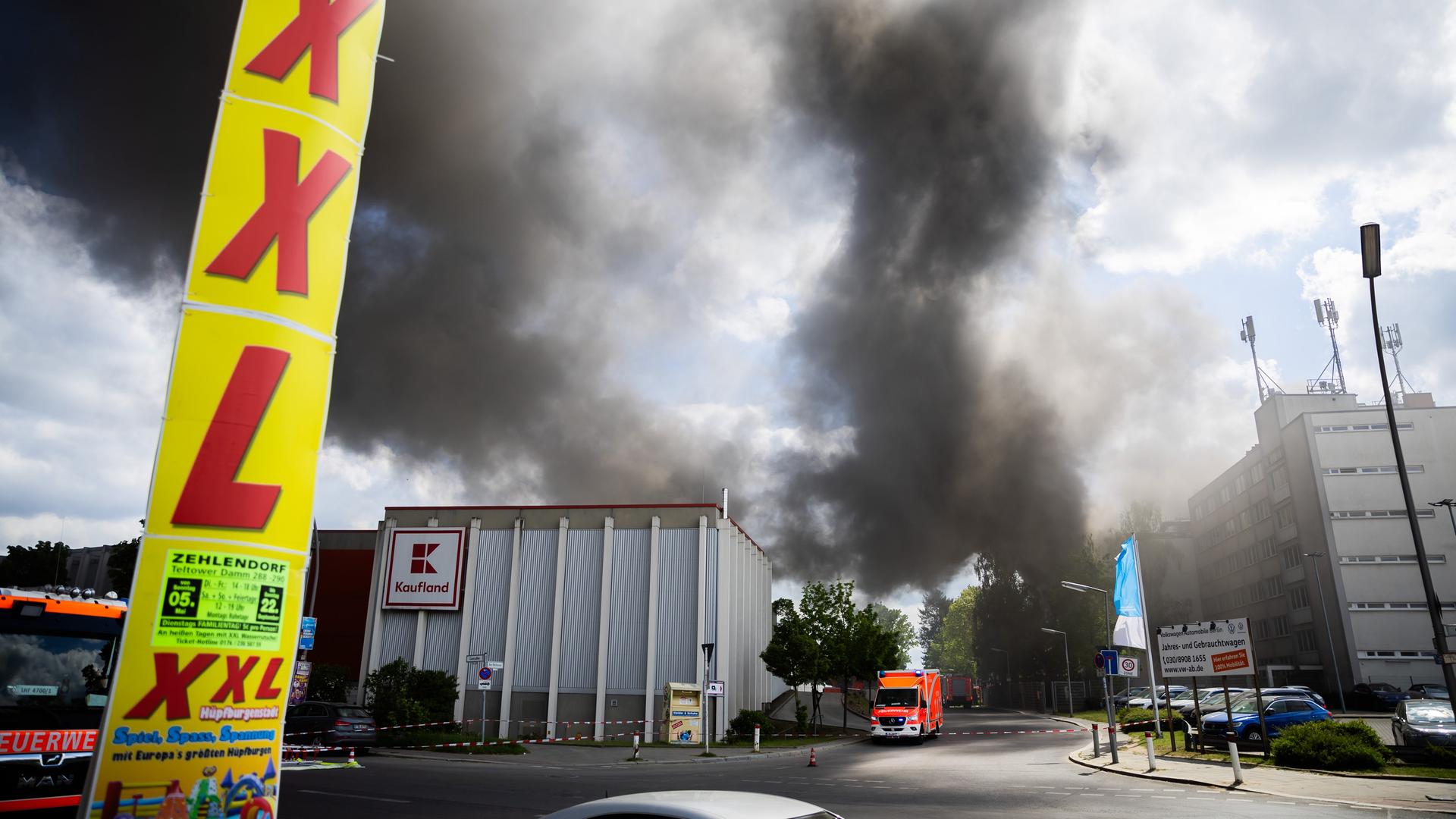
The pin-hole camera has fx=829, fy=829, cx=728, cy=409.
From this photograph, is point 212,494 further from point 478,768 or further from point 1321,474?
point 1321,474

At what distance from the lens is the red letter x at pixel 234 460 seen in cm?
538

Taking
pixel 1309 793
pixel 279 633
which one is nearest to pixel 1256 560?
pixel 1309 793

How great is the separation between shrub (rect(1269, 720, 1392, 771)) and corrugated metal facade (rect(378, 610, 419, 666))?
118 feet

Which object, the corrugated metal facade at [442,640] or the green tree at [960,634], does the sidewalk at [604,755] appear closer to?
the corrugated metal facade at [442,640]

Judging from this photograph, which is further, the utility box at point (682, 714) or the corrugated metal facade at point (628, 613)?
the corrugated metal facade at point (628, 613)

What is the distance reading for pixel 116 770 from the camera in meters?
4.90

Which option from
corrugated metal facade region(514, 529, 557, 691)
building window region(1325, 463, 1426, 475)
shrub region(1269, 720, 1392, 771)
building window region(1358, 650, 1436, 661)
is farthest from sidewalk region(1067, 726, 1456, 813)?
building window region(1325, 463, 1426, 475)

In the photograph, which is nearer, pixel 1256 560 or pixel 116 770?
pixel 116 770

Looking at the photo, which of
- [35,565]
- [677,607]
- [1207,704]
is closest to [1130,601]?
[1207,704]

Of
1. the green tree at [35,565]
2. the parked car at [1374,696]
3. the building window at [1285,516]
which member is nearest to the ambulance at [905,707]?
the parked car at [1374,696]

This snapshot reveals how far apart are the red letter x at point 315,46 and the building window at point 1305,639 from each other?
74037 millimetres

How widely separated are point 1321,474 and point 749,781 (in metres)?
59.2

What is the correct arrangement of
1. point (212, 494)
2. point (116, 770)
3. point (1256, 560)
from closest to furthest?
point (116, 770), point (212, 494), point (1256, 560)

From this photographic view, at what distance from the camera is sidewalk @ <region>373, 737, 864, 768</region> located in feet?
85.2
